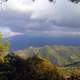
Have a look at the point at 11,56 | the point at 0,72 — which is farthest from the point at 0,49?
the point at 0,72

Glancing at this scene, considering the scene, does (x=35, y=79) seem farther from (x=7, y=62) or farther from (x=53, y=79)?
(x=7, y=62)

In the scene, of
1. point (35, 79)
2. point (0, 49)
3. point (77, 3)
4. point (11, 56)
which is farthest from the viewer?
point (0, 49)

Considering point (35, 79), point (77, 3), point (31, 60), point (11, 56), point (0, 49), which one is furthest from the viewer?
point (0, 49)

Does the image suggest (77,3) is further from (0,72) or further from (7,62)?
(7,62)

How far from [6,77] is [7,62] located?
3499 mm

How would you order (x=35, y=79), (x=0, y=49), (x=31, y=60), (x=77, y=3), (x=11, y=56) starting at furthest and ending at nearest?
(x=0, y=49) → (x=11, y=56) → (x=31, y=60) → (x=35, y=79) → (x=77, y=3)

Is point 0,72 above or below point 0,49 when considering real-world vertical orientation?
above

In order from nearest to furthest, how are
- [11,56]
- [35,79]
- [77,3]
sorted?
[77,3]
[35,79]
[11,56]

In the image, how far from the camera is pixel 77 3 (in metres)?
22.1

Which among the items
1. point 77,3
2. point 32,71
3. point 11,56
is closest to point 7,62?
point 11,56

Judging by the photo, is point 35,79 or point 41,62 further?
point 41,62

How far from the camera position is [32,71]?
122 ft

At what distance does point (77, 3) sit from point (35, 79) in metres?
16.0

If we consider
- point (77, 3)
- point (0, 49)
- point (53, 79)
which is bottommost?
point (0, 49)
